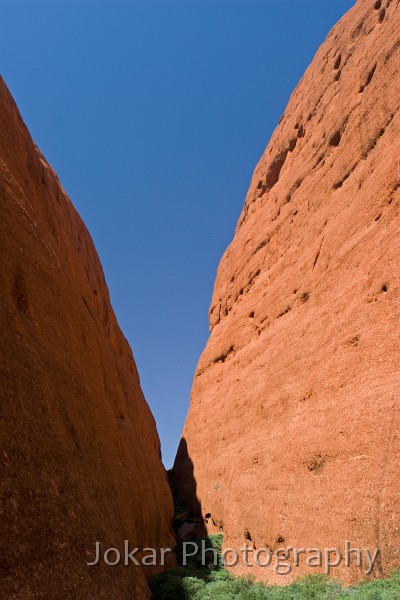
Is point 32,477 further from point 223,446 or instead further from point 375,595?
point 223,446

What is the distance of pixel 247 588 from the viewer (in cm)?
1019

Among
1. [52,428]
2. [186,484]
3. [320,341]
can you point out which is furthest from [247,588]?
[186,484]

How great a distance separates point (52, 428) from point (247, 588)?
239 inches

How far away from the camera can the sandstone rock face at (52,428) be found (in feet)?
18.0

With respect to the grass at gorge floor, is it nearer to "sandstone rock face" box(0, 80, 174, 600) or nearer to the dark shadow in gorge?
"sandstone rock face" box(0, 80, 174, 600)

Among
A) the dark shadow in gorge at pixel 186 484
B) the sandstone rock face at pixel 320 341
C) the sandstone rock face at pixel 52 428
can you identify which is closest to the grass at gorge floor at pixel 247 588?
the sandstone rock face at pixel 320 341

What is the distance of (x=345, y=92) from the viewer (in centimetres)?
1577

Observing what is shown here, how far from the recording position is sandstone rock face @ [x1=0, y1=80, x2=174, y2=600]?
547cm

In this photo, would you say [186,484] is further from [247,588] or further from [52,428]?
[52,428]

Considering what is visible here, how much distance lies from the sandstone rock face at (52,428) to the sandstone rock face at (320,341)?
11.4ft

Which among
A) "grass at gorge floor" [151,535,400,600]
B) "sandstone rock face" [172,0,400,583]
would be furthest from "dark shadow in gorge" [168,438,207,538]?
"grass at gorge floor" [151,535,400,600]

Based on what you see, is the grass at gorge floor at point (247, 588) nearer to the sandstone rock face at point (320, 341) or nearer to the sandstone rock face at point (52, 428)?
the sandstone rock face at point (320, 341)

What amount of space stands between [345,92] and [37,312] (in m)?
12.7

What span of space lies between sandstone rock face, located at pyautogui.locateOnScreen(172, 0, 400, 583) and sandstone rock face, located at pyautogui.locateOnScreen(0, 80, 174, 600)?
3467mm
